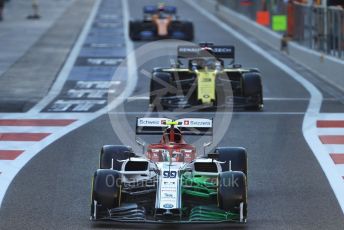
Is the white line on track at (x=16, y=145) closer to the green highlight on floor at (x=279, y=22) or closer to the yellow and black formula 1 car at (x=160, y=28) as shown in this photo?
the green highlight on floor at (x=279, y=22)

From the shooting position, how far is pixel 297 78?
89.2 feet

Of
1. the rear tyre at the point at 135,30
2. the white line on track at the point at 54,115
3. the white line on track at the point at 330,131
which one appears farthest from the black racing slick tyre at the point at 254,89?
the rear tyre at the point at 135,30

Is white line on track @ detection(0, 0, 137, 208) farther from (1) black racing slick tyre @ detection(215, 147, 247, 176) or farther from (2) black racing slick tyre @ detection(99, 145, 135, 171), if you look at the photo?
(1) black racing slick tyre @ detection(215, 147, 247, 176)

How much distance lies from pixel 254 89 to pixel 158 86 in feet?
5.78

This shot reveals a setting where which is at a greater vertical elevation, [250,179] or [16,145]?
[250,179]

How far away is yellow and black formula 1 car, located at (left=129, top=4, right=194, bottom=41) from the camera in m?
38.2

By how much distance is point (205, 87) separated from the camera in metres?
20.8

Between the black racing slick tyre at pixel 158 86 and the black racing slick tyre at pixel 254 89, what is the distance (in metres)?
1.39

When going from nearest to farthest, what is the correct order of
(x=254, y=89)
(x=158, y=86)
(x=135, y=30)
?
(x=254, y=89) → (x=158, y=86) → (x=135, y=30)

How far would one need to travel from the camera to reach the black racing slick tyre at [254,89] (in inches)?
816

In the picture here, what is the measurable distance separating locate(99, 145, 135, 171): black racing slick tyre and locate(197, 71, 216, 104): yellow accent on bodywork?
8.08m

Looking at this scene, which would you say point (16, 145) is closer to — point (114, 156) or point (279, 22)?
point (114, 156)

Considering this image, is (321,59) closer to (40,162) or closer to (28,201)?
(40,162)
